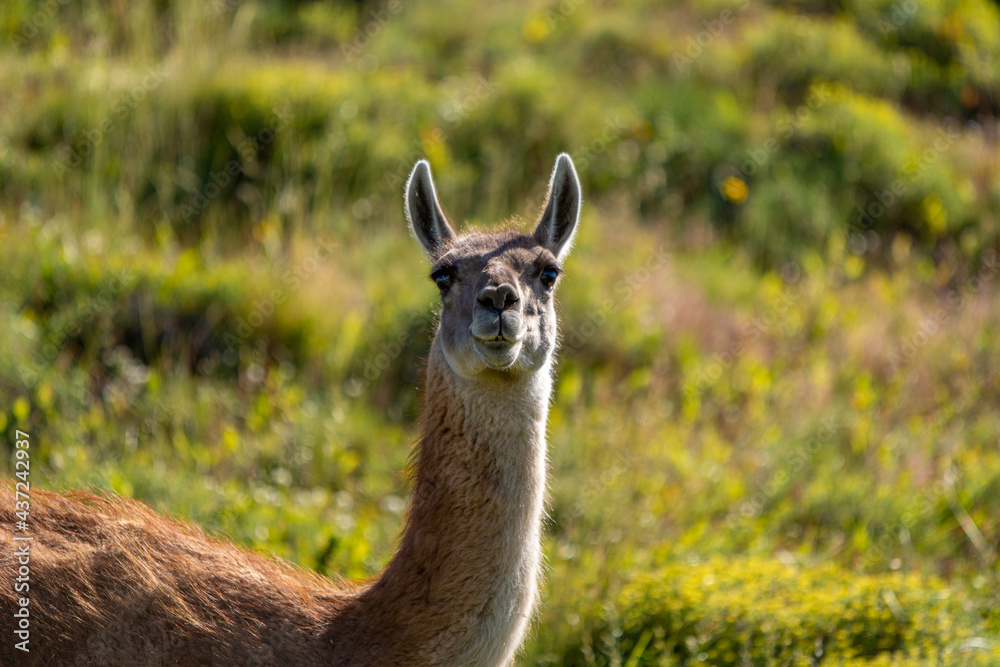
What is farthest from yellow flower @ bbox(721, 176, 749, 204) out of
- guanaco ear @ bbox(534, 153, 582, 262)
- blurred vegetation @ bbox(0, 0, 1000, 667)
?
guanaco ear @ bbox(534, 153, 582, 262)

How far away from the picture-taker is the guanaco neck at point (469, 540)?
320cm

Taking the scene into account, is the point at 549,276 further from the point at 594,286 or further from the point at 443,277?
the point at 594,286

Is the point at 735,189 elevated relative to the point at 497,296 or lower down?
elevated

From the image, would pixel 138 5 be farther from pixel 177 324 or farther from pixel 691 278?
pixel 691 278

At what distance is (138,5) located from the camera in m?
9.90

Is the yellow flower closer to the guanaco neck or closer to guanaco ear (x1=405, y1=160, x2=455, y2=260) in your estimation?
guanaco ear (x1=405, y1=160, x2=455, y2=260)

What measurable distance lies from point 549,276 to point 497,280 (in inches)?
17.2

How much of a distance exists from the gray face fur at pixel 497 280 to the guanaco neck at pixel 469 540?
115 millimetres

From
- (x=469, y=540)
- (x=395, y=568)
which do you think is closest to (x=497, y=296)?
(x=469, y=540)

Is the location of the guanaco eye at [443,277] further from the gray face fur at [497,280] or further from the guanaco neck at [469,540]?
the guanaco neck at [469,540]

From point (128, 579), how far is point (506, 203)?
6.38m

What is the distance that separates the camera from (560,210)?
4051 millimetres

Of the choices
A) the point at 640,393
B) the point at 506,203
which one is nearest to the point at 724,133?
the point at 506,203

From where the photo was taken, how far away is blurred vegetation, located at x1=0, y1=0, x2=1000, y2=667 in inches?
202
